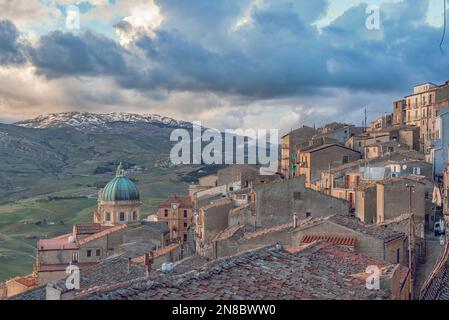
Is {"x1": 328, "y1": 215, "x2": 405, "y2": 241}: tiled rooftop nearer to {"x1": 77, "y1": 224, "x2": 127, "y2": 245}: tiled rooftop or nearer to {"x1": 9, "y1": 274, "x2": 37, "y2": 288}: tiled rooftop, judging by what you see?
{"x1": 9, "y1": 274, "x2": 37, "y2": 288}: tiled rooftop

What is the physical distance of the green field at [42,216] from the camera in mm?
84125

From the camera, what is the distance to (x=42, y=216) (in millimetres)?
118625

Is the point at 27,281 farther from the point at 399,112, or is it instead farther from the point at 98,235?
the point at 399,112

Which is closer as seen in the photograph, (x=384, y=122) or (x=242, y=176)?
(x=242, y=176)

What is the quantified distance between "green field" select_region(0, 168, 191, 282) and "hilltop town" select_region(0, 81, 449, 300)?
21.8 m

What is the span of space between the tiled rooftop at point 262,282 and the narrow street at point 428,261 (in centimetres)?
806

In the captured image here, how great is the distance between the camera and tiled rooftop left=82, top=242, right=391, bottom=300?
1248 cm

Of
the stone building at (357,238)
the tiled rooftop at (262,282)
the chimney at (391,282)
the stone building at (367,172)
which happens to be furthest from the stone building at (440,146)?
the tiled rooftop at (262,282)

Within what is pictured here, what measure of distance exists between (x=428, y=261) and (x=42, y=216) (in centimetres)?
9806

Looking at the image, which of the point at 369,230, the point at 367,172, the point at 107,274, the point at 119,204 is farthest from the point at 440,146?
the point at 107,274

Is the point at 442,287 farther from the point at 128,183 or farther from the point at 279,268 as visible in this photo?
the point at 128,183

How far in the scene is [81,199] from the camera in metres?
136

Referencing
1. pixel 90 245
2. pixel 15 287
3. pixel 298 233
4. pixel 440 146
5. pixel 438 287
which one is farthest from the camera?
pixel 90 245
